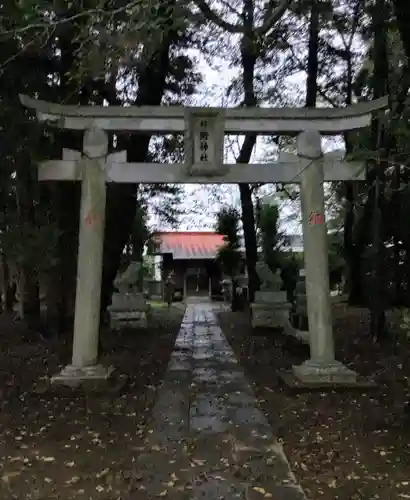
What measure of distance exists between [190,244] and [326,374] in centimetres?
2352

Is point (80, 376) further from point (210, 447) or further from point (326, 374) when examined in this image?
point (326, 374)

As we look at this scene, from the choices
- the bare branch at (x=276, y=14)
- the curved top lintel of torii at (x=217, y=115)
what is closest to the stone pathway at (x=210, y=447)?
the curved top lintel of torii at (x=217, y=115)

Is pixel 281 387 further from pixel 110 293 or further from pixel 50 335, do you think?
pixel 110 293

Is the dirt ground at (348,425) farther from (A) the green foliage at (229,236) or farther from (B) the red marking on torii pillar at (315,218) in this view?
(A) the green foliage at (229,236)

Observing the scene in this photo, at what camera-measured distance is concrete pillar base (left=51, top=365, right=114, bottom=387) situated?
7.14 metres

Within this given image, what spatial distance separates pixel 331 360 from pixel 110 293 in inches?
343

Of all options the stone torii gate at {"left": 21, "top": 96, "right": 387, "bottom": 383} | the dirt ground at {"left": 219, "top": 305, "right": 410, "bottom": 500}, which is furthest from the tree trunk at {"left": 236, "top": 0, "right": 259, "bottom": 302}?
the dirt ground at {"left": 219, "top": 305, "right": 410, "bottom": 500}

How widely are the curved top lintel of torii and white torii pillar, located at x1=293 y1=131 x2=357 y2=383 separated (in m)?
0.24

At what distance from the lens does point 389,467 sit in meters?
4.69

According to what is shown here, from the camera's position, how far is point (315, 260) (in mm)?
7621

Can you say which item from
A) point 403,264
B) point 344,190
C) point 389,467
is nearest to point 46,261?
point 389,467

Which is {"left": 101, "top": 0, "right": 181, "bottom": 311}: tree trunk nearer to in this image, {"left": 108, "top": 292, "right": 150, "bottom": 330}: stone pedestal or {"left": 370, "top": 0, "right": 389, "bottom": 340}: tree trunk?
{"left": 108, "top": 292, "right": 150, "bottom": 330}: stone pedestal

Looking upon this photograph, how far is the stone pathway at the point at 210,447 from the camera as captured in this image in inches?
167

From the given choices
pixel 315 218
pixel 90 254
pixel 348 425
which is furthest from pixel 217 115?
pixel 348 425
